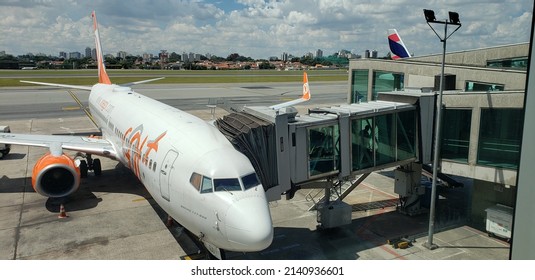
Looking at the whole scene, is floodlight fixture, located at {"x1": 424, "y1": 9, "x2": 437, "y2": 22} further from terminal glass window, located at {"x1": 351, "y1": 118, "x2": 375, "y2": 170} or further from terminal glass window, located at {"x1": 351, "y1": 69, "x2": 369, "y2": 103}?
terminal glass window, located at {"x1": 351, "y1": 69, "x2": 369, "y2": 103}

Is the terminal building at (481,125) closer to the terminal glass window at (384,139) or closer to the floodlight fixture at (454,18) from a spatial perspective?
the terminal glass window at (384,139)

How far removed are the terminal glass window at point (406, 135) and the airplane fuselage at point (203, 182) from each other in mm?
9163

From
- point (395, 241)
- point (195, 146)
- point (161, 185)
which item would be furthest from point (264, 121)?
point (395, 241)

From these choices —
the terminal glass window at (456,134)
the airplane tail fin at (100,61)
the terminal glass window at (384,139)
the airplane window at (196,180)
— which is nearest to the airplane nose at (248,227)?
the airplane window at (196,180)

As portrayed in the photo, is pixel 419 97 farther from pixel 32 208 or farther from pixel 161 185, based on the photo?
pixel 32 208

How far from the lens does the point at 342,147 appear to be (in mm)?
18672

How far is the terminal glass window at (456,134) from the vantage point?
1955 cm

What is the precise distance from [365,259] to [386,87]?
15.3 metres

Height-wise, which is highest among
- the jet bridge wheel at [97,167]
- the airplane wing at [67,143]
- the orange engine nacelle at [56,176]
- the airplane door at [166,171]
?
the airplane door at [166,171]

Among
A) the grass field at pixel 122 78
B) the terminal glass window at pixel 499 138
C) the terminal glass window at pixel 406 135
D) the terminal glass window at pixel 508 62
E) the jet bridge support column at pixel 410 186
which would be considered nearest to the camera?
the terminal glass window at pixel 499 138

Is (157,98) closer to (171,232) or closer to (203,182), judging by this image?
(171,232)

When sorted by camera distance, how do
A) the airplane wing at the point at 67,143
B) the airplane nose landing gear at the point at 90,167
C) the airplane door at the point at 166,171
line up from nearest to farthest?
the airplane door at the point at 166,171 < the airplane wing at the point at 67,143 < the airplane nose landing gear at the point at 90,167

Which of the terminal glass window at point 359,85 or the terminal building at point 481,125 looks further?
the terminal glass window at point 359,85

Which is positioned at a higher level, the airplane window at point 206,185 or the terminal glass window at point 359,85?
the terminal glass window at point 359,85
